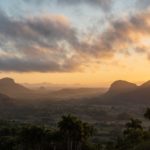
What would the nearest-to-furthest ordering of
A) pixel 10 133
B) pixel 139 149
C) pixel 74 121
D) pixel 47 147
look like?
1. pixel 139 149
2. pixel 74 121
3. pixel 47 147
4. pixel 10 133

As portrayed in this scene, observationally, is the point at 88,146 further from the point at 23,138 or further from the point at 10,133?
the point at 10,133

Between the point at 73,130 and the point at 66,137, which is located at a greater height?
the point at 73,130

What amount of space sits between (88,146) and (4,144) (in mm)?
25261

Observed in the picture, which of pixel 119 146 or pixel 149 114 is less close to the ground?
pixel 149 114

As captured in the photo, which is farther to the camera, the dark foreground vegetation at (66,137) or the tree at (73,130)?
the dark foreground vegetation at (66,137)

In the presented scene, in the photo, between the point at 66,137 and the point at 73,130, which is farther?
the point at 66,137

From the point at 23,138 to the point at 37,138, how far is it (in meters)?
3.90

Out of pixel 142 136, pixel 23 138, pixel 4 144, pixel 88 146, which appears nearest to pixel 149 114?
pixel 142 136

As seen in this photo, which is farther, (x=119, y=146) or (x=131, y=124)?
(x=131, y=124)

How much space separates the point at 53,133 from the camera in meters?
105

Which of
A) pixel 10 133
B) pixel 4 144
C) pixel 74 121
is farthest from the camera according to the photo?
pixel 10 133

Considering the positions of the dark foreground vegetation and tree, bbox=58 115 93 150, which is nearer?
tree, bbox=58 115 93 150

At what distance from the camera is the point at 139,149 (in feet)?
217

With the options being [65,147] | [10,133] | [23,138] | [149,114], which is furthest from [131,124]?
[10,133]
